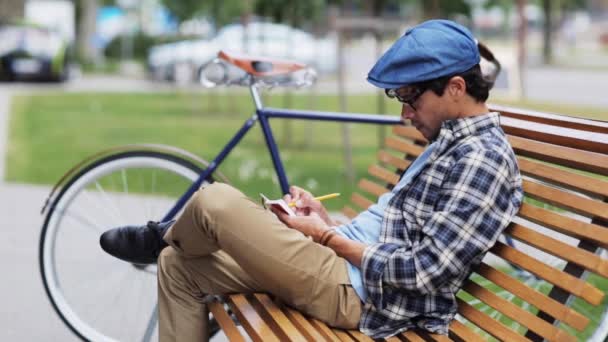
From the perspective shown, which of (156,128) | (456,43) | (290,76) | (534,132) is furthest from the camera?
(156,128)

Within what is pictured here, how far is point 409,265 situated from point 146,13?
46713mm

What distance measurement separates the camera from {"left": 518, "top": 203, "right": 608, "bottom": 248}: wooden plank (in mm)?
2531

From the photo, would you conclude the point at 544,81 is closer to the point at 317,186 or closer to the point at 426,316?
the point at 317,186

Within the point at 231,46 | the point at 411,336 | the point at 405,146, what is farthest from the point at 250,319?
the point at 231,46

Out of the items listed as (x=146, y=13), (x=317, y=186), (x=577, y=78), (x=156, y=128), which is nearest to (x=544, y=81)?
(x=577, y=78)

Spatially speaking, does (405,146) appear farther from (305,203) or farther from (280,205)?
(280,205)

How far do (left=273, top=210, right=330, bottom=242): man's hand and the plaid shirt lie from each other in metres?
0.19

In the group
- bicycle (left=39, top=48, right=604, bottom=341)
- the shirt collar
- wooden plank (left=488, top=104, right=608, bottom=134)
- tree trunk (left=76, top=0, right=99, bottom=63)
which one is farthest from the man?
tree trunk (left=76, top=0, right=99, bottom=63)

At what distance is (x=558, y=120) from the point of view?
3090 millimetres

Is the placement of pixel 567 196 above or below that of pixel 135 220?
above

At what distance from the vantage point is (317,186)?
7.64m

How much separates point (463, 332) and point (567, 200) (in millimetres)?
474

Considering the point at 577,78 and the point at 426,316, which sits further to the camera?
the point at 577,78

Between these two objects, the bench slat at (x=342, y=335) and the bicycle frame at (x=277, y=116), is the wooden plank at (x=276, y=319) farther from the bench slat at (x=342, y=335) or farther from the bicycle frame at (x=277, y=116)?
the bicycle frame at (x=277, y=116)
